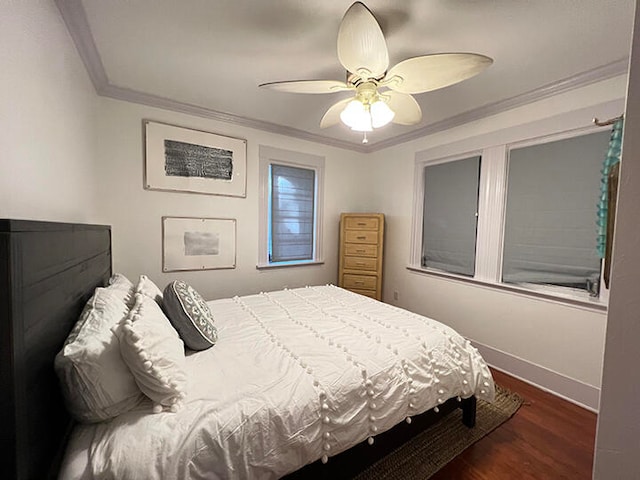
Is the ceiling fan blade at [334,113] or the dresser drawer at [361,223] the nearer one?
the ceiling fan blade at [334,113]

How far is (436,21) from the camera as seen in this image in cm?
151

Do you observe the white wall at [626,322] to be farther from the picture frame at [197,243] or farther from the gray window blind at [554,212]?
the picture frame at [197,243]

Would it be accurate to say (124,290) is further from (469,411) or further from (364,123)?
(469,411)

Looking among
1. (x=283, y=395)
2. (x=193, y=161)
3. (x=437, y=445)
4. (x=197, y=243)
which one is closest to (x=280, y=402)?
(x=283, y=395)

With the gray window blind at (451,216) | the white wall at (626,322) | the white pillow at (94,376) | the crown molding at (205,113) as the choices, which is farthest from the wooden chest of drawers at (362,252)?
the white wall at (626,322)

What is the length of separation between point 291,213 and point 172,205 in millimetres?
1366

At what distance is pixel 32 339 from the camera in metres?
0.73

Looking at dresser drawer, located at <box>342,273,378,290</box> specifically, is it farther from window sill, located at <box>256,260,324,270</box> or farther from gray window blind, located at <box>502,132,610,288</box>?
gray window blind, located at <box>502,132,610,288</box>

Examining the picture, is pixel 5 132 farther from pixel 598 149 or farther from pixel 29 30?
pixel 598 149

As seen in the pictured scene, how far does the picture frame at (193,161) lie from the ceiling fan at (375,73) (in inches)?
56.0

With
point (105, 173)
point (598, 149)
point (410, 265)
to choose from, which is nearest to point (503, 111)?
point (598, 149)

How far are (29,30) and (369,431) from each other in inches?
90.6

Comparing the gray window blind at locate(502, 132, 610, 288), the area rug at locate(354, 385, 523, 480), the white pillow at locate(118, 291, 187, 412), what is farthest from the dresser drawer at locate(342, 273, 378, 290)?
the white pillow at locate(118, 291, 187, 412)

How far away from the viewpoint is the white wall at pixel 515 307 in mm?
2012
